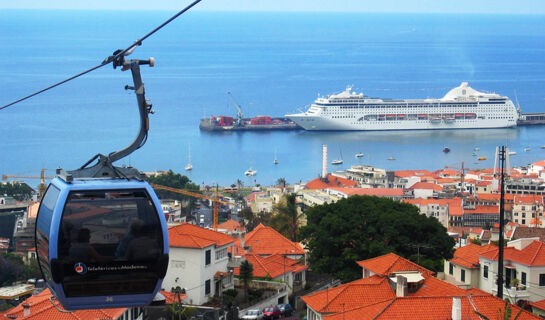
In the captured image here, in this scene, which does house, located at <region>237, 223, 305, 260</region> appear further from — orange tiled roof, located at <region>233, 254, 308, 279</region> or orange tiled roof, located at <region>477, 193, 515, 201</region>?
orange tiled roof, located at <region>477, 193, 515, 201</region>

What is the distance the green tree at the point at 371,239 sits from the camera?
15164 millimetres

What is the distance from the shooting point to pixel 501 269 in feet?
38.8

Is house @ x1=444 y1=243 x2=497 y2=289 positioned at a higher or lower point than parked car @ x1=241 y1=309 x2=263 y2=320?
higher

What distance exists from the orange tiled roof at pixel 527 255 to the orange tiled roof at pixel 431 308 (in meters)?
3.02

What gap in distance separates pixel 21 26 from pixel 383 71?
91709 mm

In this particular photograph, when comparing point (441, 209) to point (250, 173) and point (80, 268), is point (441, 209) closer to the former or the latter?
point (250, 173)

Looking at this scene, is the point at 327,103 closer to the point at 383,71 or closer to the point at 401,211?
the point at 383,71

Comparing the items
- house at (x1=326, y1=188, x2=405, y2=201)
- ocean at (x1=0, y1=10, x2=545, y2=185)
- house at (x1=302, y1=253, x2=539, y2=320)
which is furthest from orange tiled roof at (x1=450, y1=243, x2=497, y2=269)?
house at (x1=326, y1=188, x2=405, y2=201)

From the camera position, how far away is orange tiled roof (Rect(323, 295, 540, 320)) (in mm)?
9125

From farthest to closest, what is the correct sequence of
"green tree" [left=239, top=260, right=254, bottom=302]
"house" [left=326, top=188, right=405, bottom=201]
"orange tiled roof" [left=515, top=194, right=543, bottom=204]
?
"house" [left=326, top=188, right=405, bottom=201] < "orange tiled roof" [left=515, top=194, right=543, bottom=204] < "green tree" [left=239, top=260, right=254, bottom=302]

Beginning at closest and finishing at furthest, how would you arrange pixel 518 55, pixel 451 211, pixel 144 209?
pixel 144 209
pixel 451 211
pixel 518 55

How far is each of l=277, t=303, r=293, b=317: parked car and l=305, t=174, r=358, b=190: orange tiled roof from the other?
25270 mm

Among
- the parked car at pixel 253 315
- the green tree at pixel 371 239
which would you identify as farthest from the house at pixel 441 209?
the parked car at pixel 253 315

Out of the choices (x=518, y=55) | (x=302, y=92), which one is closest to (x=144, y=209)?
(x=302, y=92)
